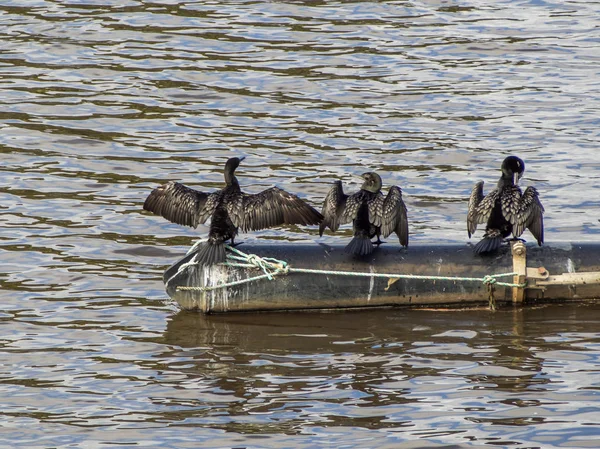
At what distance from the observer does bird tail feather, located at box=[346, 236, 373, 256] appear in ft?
32.1

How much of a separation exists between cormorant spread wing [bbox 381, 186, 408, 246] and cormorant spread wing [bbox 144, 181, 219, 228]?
4.22 feet

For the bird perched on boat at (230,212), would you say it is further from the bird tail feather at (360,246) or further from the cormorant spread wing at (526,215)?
the cormorant spread wing at (526,215)

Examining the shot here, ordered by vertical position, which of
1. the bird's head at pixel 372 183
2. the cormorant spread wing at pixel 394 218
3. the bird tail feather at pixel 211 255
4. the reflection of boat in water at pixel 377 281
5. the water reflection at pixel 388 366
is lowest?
the water reflection at pixel 388 366

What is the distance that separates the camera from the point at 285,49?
17688mm

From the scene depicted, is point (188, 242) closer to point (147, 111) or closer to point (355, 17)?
point (147, 111)

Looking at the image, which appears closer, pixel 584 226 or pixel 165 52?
pixel 584 226

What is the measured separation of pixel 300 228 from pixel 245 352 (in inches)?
118

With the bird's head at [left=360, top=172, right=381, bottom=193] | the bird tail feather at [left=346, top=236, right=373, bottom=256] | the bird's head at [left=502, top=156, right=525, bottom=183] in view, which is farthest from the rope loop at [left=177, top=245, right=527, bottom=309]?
the bird's head at [left=502, top=156, right=525, bottom=183]

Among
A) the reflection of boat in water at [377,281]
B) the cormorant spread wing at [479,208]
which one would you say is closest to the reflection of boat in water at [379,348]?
the reflection of boat in water at [377,281]

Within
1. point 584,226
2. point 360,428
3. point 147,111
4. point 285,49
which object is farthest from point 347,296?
point 285,49

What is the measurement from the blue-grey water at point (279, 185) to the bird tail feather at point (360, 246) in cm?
50

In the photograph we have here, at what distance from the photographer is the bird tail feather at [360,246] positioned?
9.78m

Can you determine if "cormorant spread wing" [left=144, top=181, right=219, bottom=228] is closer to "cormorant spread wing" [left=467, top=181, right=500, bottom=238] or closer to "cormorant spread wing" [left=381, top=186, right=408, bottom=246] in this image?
"cormorant spread wing" [left=381, top=186, right=408, bottom=246]

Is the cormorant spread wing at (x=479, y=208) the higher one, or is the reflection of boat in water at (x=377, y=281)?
the cormorant spread wing at (x=479, y=208)
